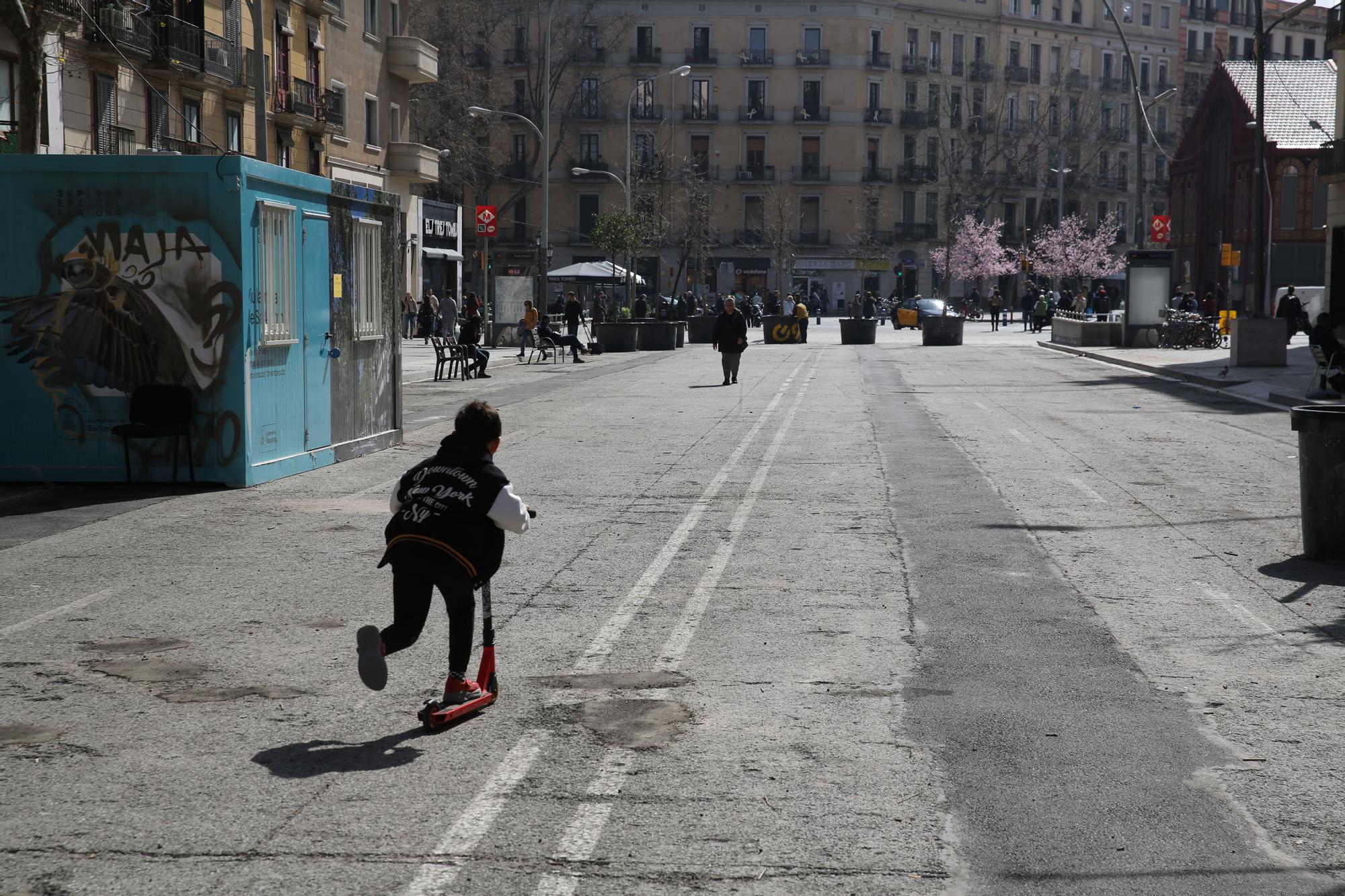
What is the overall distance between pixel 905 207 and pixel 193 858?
9609 centimetres

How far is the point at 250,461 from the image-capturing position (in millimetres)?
13633

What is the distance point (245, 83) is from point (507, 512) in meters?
36.6

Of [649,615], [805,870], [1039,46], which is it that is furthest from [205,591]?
[1039,46]

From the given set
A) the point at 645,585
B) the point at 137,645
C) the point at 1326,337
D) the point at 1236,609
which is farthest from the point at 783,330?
the point at 137,645

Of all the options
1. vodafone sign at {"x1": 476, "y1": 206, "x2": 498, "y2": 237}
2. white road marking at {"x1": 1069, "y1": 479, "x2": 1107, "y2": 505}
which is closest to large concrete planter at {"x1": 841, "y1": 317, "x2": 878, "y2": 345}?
vodafone sign at {"x1": 476, "y1": 206, "x2": 498, "y2": 237}

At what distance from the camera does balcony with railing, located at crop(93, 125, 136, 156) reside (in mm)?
32000

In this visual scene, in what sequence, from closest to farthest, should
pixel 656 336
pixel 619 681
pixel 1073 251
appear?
pixel 619 681, pixel 656 336, pixel 1073 251

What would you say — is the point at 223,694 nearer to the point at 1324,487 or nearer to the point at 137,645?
the point at 137,645

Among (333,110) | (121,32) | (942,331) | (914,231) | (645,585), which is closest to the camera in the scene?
(645,585)

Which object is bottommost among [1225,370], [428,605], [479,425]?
[428,605]

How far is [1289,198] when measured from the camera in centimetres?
7125

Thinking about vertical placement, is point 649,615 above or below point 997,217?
below

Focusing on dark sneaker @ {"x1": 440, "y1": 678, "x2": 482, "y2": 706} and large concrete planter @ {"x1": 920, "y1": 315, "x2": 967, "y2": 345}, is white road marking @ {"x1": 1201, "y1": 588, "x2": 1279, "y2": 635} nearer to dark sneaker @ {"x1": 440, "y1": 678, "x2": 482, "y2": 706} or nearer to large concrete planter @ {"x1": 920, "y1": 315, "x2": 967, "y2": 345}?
dark sneaker @ {"x1": 440, "y1": 678, "x2": 482, "y2": 706}

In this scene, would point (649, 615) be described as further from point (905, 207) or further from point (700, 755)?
point (905, 207)
